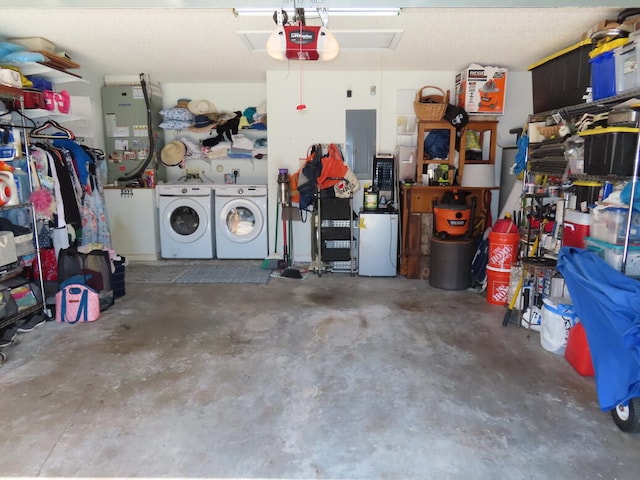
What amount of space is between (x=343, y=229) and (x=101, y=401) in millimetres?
3151

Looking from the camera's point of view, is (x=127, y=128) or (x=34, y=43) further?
(x=127, y=128)

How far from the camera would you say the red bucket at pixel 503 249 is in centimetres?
402

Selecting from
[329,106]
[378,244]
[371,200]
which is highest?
[329,106]

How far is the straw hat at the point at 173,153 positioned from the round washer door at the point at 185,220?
72cm

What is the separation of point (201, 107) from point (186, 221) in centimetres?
155

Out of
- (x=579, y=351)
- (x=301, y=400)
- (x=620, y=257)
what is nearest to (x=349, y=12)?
(x=620, y=257)

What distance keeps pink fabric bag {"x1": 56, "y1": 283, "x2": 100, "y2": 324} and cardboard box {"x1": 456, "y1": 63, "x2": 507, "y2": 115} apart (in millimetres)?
4115

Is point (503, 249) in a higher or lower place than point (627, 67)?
lower

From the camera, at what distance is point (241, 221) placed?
5699mm

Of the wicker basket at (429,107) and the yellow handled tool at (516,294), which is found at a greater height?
the wicker basket at (429,107)

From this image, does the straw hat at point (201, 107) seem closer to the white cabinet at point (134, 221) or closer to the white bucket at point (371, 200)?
the white cabinet at point (134, 221)

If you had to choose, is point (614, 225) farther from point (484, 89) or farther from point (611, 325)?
point (484, 89)

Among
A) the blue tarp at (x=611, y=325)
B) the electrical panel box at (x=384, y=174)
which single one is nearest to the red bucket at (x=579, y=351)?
the blue tarp at (x=611, y=325)

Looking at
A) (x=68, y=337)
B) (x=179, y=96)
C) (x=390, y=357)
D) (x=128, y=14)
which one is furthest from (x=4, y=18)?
(x=390, y=357)
